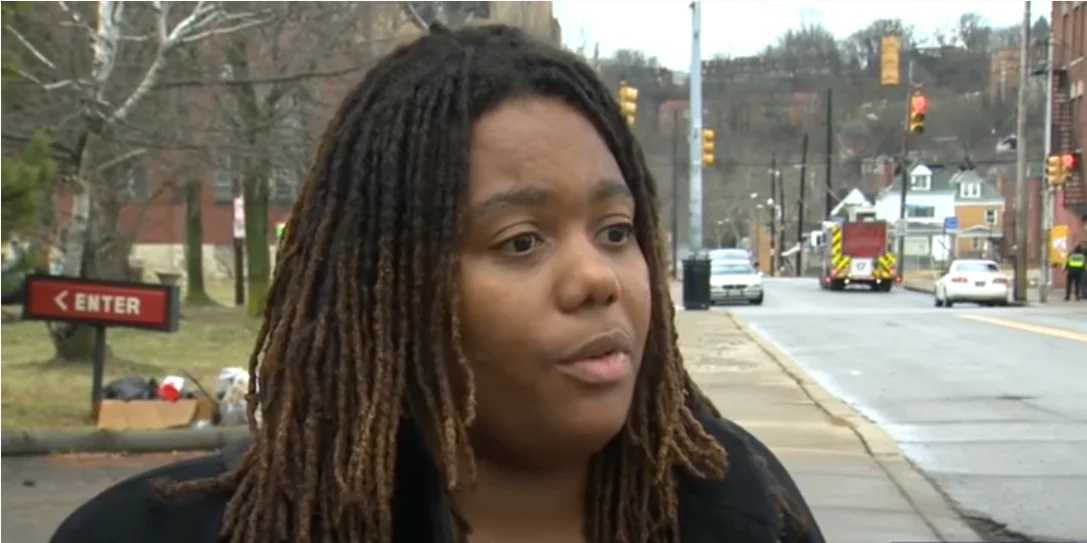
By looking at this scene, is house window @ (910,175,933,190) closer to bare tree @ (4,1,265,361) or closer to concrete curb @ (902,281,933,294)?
concrete curb @ (902,281,933,294)

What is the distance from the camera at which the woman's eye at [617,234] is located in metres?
1.62

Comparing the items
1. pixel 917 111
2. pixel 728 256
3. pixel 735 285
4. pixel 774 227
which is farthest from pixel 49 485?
pixel 774 227

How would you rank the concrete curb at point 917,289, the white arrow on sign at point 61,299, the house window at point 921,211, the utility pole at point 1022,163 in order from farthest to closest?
the house window at point 921,211, the concrete curb at point 917,289, the utility pole at point 1022,163, the white arrow on sign at point 61,299

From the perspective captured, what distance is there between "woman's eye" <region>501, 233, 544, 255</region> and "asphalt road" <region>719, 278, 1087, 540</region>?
6.43m

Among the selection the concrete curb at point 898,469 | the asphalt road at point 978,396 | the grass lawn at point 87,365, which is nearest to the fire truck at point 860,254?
the asphalt road at point 978,396

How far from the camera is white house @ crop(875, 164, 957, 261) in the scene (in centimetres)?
9629

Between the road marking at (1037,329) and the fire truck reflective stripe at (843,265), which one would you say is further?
the fire truck reflective stripe at (843,265)

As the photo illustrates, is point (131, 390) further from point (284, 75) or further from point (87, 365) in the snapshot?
point (87, 365)

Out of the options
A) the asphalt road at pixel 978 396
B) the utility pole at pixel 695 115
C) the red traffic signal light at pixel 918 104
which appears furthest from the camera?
the red traffic signal light at pixel 918 104

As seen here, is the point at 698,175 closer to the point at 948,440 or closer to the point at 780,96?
the point at 780,96

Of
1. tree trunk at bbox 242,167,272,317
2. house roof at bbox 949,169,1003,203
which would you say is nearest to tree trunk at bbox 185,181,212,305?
tree trunk at bbox 242,167,272,317

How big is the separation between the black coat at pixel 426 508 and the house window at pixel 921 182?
102m

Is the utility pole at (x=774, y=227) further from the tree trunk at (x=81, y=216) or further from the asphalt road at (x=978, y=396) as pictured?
the tree trunk at (x=81, y=216)

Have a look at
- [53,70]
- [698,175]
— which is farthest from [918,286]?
[53,70]
